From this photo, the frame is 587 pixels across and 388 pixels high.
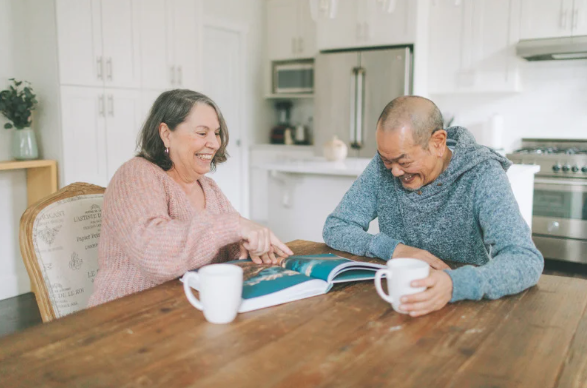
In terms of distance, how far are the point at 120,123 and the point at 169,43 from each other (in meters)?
0.79

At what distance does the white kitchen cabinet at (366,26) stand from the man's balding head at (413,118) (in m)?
3.27

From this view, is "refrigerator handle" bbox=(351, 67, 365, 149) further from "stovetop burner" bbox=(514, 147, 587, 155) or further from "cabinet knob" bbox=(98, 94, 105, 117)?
"cabinet knob" bbox=(98, 94, 105, 117)

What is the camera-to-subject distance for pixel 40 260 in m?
1.36

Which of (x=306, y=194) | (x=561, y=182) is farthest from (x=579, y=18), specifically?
(x=306, y=194)

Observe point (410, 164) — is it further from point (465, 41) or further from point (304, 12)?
point (304, 12)

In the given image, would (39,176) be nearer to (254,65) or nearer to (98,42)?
(98,42)

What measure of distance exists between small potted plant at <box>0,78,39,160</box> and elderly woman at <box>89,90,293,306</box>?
6.66 feet

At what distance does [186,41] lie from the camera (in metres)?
4.17

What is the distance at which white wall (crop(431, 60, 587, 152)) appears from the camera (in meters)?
4.35

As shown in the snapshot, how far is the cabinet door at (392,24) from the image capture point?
4.46 metres

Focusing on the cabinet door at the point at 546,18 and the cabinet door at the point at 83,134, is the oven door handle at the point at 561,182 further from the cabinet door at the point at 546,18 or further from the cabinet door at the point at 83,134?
the cabinet door at the point at 83,134

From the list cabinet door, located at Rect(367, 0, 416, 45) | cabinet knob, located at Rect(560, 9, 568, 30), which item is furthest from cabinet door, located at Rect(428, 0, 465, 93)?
cabinet knob, located at Rect(560, 9, 568, 30)

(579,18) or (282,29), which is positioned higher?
(282,29)

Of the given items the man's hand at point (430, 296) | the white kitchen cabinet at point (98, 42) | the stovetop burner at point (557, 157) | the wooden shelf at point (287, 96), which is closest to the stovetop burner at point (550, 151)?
the stovetop burner at point (557, 157)
